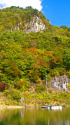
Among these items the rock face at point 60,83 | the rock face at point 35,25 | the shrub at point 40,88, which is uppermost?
the rock face at point 35,25

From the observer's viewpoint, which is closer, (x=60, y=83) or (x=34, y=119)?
(x=34, y=119)

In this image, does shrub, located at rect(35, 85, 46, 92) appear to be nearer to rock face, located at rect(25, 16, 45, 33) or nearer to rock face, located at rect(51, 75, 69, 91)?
rock face, located at rect(51, 75, 69, 91)

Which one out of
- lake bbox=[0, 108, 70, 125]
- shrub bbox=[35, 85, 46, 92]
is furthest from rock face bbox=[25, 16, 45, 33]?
lake bbox=[0, 108, 70, 125]

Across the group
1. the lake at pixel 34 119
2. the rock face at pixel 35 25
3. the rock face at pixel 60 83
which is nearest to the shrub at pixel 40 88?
the rock face at pixel 60 83

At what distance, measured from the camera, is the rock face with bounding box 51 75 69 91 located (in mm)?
43787

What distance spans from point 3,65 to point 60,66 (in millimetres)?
16826

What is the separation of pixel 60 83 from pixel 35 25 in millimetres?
56060

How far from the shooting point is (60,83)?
4469cm

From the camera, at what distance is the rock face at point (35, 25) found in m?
91.9

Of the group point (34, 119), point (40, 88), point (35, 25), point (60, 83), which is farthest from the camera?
point (35, 25)

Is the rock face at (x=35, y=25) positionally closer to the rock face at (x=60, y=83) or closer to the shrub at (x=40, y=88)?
the rock face at (x=60, y=83)

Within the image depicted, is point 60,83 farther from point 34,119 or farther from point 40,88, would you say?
point 34,119

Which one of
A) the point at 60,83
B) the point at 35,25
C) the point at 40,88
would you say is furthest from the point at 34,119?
the point at 35,25

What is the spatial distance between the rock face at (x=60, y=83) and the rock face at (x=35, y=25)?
50070 mm
